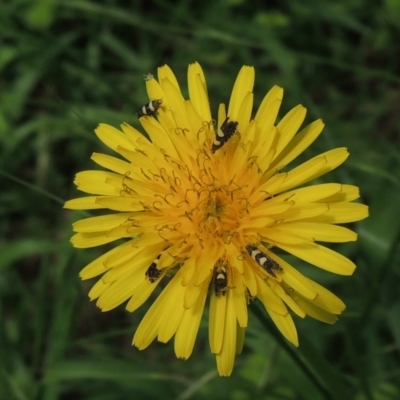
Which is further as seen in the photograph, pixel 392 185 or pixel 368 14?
pixel 368 14

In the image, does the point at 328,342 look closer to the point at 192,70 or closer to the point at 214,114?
the point at 214,114

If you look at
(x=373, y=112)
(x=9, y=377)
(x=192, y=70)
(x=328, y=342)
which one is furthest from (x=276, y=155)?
(x=373, y=112)

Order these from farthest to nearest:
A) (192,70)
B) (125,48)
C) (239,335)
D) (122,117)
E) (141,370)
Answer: (125,48)
(122,117)
(141,370)
(192,70)
(239,335)

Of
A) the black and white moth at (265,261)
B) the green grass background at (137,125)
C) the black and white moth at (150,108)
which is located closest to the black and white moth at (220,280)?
the black and white moth at (265,261)

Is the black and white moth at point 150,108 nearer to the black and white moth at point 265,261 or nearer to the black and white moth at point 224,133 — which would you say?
the black and white moth at point 224,133

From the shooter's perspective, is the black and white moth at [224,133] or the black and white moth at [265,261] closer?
the black and white moth at [265,261]

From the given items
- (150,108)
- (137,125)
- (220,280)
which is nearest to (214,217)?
(220,280)

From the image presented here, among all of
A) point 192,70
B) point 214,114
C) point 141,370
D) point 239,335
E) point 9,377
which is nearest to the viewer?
point 239,335
